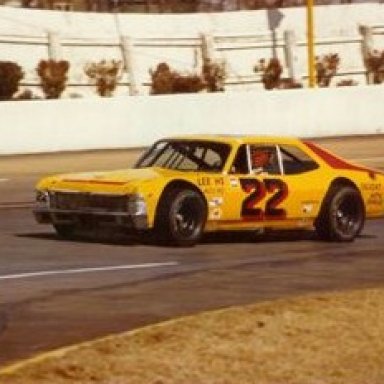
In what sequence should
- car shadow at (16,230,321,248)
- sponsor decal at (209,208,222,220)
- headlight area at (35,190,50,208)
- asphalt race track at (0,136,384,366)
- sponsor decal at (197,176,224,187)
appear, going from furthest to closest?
1. car shadow at (16,230,321,248)
2. headlight area at (35,190,50,208)
3. sponsor decal at (209,208,222,220)
4. sponsor decal at (197,176,224,187)
5. asphalt race track at (0,136,384,366)

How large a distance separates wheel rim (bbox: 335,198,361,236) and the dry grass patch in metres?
7.44

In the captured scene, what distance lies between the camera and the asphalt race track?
11531mm

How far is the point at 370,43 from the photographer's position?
61.5 m

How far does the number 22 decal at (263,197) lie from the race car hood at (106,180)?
1.00m

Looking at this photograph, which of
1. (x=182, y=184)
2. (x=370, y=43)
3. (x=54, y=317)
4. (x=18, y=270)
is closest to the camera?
(x=54, y=317)

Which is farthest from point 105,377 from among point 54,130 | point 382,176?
point 54,130

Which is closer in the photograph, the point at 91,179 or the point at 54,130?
the point at 91,179

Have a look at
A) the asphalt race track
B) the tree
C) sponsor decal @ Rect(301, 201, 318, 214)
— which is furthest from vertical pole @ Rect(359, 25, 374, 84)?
sponsor decal @ Rect(301, 201, 318, 214)

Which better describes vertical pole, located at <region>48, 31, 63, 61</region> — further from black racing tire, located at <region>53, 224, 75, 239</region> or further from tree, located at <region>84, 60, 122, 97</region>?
black racing tire, located at <region>53, 224, 75, 239</region>

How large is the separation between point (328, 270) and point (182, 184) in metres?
2.66

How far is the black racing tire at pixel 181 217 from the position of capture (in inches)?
682

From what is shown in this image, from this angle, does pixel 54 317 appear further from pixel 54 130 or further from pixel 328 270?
pixel 54 130

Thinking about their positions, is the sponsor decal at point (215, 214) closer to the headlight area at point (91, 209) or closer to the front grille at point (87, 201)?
the headlight area at point (91, 209)

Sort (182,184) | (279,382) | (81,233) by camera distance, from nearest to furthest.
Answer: (279,382) < (182,184) < (81,233)
